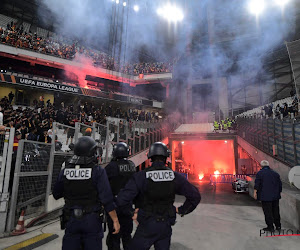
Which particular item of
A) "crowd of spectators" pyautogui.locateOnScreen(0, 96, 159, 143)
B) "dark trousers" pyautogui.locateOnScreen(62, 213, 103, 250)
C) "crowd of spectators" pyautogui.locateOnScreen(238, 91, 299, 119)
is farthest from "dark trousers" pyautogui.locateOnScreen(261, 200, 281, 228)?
"crowd of spectators" pyautogui.locateOnScreen(0, 96, 159, 143)

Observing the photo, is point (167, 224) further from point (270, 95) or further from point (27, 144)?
point (270, 95)

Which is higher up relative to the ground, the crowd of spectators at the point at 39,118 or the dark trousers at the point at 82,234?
the crowd of spectators at the point at 39,118

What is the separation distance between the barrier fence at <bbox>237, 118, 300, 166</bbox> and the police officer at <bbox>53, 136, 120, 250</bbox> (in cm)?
620

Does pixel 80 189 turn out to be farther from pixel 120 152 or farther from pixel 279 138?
pixel 279 138

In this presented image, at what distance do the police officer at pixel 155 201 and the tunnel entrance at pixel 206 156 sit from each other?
16.1 metres

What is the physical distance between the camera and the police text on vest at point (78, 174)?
6.44 ft

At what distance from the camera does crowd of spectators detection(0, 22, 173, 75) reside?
17928 mm

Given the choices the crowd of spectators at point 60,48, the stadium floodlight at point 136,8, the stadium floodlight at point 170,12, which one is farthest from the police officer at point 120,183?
the stadium floodlight at point 136,8

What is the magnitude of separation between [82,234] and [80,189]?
0.44 m

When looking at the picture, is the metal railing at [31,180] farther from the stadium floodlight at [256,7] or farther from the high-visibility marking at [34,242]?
the stadium floodlight at [256,7]

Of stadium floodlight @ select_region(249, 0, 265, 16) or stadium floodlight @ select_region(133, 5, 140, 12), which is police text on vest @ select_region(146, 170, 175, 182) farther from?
A: stadium floodlight @ select_region(133, 5, 140, 12)

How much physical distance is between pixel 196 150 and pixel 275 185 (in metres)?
16.0

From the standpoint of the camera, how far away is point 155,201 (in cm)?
196

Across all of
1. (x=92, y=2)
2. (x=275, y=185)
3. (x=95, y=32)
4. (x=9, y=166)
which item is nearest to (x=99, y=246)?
(x=9, y=166)
